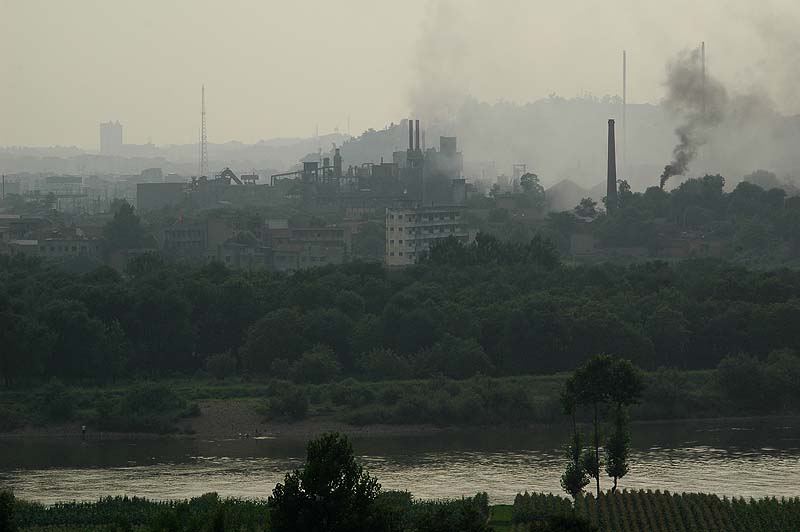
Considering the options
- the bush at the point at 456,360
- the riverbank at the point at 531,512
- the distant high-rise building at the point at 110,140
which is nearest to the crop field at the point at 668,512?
the riverbank at the point at 531,512

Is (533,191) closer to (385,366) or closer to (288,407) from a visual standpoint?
(385,366)

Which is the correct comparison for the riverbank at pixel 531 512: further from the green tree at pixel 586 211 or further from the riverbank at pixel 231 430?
the green tree at pixel 586 211

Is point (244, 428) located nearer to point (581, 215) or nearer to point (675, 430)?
point (675, 430)

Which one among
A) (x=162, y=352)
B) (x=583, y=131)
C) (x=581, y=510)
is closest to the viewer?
(x=581, y=510)

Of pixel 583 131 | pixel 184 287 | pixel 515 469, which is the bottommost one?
pixel 515 469

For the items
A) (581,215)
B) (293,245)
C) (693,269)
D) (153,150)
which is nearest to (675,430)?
(693,269)

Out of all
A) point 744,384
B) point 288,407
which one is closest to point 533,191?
point 744,384

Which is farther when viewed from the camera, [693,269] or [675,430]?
[693,269]

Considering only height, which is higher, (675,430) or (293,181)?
(293,181)
